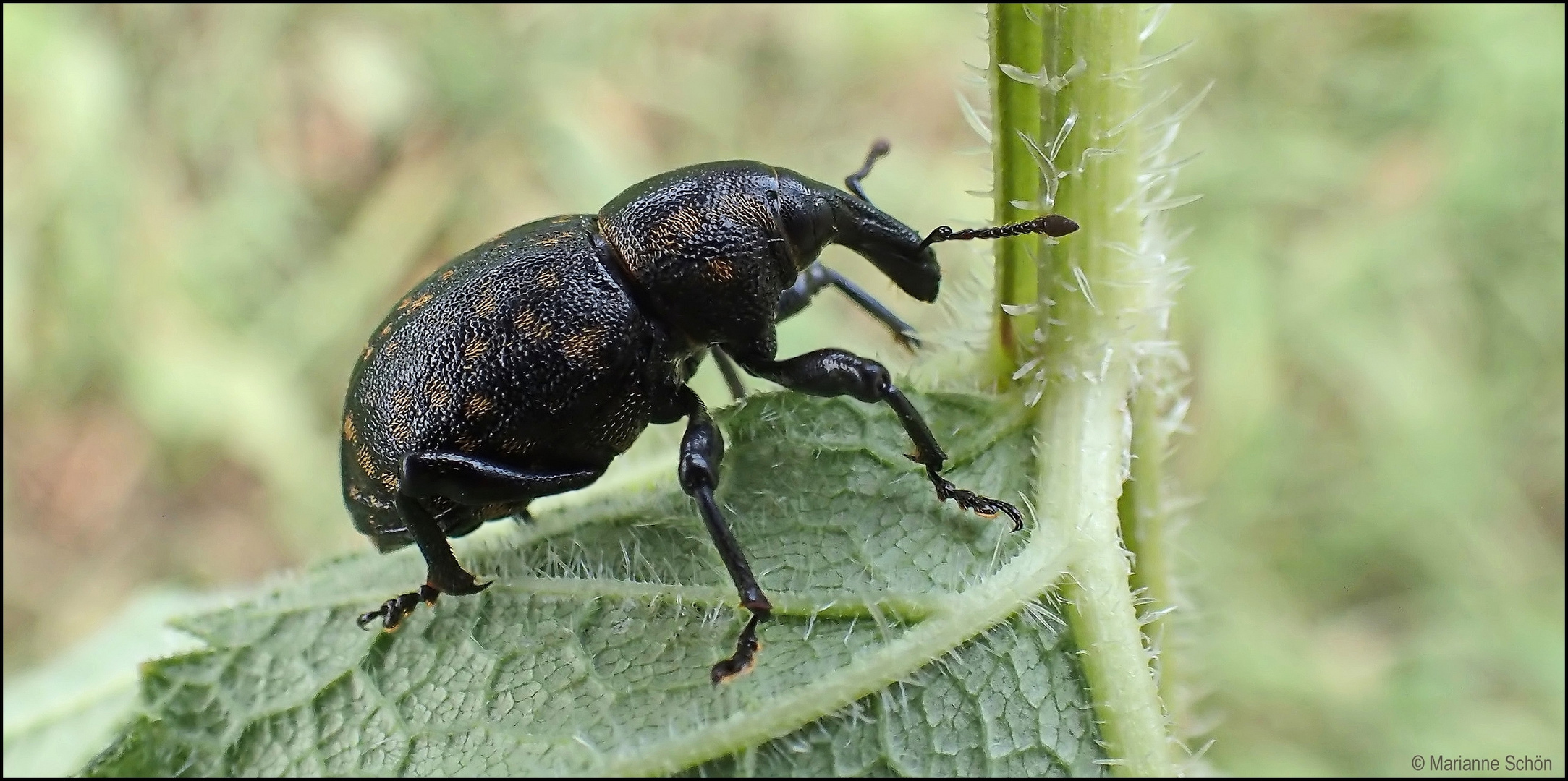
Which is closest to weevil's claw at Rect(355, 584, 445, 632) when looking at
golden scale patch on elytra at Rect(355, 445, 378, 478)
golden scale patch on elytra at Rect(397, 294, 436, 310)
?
golden scale patch on elytra at Rect(355, 445, 378, 478)

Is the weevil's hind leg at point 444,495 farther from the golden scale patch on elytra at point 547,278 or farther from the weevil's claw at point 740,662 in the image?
the weevil's claw at point 740,662

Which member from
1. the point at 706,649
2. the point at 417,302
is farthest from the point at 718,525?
the point at 417,302

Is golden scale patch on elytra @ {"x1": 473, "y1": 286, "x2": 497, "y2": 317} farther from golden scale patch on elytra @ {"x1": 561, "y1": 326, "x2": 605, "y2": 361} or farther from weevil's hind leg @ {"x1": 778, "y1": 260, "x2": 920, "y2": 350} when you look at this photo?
weevil's hind leg @ {"x1": 778, "y1": 260, "x2": 920, "y2": 350}

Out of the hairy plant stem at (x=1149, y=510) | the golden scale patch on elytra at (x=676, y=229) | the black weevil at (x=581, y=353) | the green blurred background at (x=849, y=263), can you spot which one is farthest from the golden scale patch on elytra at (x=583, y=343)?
the green blurred background at (x=849, y=263)

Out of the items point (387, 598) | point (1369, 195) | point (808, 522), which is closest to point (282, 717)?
point (387, 598)

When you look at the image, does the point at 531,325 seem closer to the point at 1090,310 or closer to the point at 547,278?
the point at 547,278

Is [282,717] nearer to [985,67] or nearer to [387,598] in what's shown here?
[387,598]
